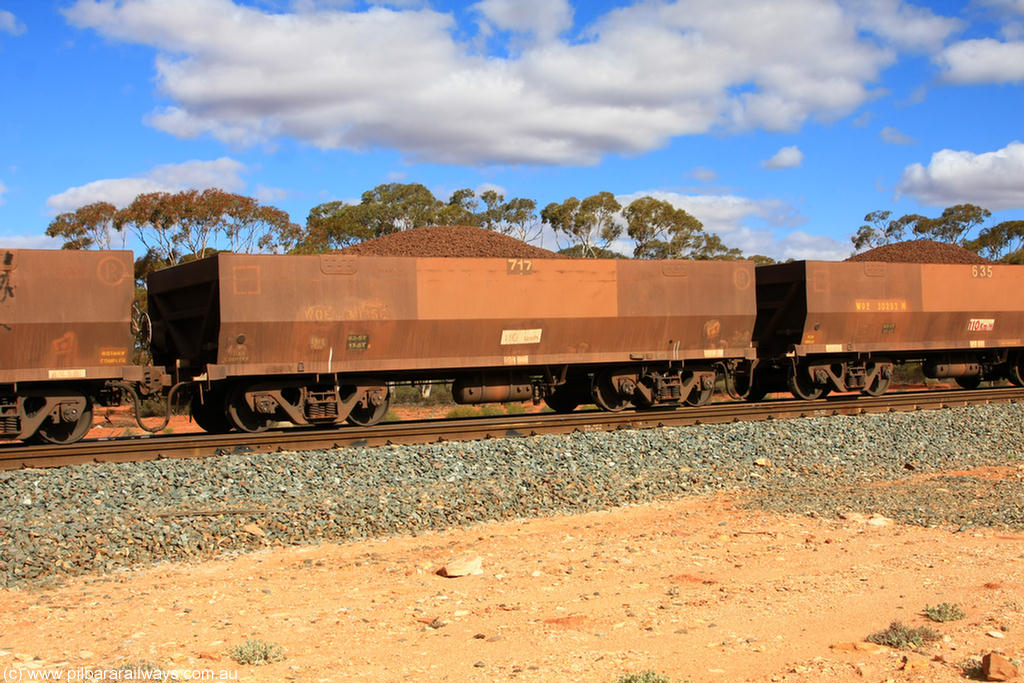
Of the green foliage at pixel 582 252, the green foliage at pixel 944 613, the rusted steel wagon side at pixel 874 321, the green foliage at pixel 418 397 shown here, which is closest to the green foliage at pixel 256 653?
the green foliage at pixel 944 613

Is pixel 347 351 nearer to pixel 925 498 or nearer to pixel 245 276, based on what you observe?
pixel 245 276

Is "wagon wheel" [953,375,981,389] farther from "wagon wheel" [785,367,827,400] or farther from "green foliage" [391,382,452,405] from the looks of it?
"green foliage" [391,382,452,405]

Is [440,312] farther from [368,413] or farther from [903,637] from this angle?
[903,637]

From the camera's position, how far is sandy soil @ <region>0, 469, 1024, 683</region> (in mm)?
5121

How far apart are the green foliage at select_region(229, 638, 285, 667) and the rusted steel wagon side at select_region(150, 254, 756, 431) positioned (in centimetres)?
820

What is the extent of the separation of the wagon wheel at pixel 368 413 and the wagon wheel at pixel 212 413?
200cm

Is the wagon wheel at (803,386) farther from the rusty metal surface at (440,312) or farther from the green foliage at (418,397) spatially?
the green foliage at (418,397)

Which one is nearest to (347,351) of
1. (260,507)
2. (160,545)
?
(260,507)

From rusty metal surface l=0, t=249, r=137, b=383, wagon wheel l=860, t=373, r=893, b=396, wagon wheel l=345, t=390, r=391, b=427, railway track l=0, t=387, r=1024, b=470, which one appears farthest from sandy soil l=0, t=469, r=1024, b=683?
wagon wheel l=860, t=373, r=893, b=396

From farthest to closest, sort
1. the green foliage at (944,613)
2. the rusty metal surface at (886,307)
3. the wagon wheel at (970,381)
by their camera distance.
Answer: the wagon wheel at (970,381) < the rusty metal surface at (886,307) < the green foliage at (944,613)

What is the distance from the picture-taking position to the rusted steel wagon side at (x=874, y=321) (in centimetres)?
1839

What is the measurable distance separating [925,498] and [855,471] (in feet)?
6.23

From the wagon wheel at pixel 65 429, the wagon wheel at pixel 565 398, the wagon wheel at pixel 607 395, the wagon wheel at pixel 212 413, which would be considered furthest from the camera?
the wagon wheel at pixel 565 398

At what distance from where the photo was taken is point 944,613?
5.69 metres
